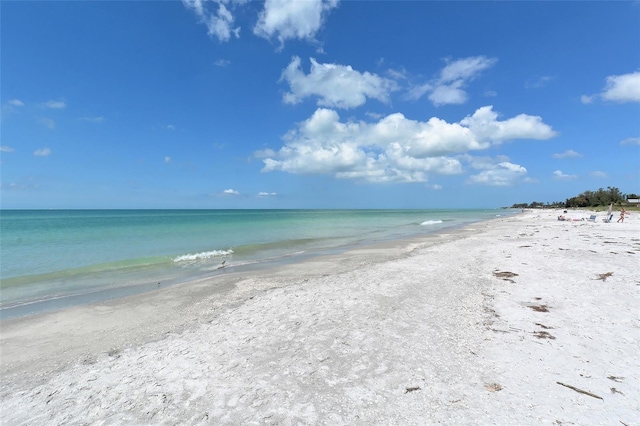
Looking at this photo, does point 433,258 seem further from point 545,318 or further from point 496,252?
point 545,318

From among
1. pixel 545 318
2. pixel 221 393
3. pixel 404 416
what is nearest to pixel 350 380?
pixel 404 416

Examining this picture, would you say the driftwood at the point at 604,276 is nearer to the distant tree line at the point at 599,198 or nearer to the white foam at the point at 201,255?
the white foam at the point at 201,255

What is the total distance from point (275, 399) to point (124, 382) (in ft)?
8.31

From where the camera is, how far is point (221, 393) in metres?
4.21

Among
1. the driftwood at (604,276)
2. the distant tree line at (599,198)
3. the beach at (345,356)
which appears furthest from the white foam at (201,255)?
the distant tree line at (599,198)

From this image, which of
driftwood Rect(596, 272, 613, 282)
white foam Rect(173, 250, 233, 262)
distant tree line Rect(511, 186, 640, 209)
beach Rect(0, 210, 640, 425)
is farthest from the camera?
distant tree line Rect(511, 186, 640, 209)

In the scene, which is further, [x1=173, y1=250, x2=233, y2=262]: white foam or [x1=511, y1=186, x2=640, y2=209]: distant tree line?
[x1=511, y1=186, x2=640, y2=209]: distant tree line

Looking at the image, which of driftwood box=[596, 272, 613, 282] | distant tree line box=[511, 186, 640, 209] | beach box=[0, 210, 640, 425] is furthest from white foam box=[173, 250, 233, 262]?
distant tree line box=[511, 186, 640, 209]

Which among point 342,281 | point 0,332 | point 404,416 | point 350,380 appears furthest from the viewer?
point 342,281

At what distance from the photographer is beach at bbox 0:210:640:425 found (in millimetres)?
3791

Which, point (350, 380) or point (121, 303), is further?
point (121, 303)

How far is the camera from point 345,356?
16.6 feet

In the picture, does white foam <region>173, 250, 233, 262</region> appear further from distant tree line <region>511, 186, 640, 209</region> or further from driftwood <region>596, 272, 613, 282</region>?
distant tree line <region>511, 186, 640, 209</region>

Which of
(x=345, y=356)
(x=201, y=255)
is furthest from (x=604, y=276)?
(x=201, y=255)
